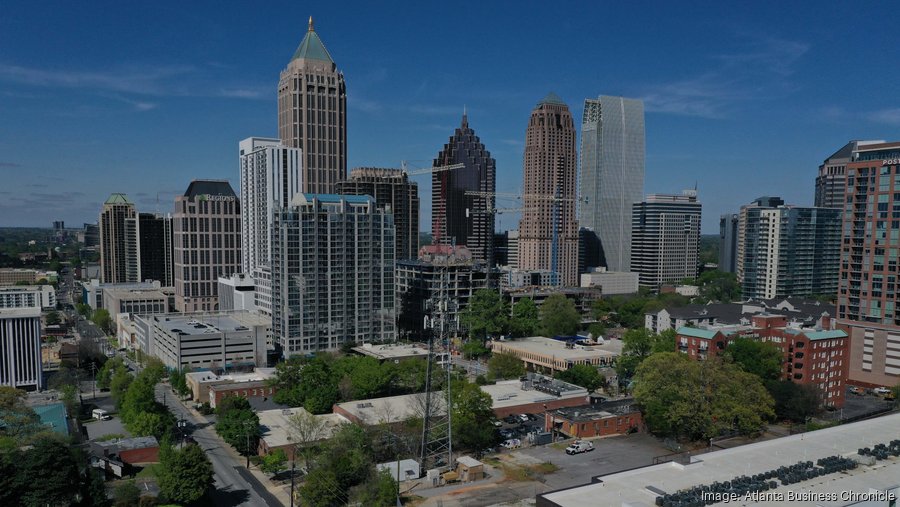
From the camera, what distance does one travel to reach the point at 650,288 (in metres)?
169

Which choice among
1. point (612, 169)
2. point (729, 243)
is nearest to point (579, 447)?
point (612, 169)

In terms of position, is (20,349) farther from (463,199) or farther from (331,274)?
(463,199)

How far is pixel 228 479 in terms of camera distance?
4656cm

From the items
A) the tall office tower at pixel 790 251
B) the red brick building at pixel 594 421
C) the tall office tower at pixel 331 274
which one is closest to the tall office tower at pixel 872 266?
the red brick building at pixel 594 421

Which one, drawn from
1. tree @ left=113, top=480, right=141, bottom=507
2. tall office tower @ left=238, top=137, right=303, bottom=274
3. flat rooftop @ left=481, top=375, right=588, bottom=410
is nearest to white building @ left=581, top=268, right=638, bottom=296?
tall office tower @ left=238, top=137, right=303, bottom=274

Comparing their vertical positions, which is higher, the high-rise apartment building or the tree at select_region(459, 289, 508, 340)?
the high-rise apartment building

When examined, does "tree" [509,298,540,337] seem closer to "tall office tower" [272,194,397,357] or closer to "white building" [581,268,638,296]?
"tall office tower" [272,194,397,357]

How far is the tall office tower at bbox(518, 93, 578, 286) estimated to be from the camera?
532ft

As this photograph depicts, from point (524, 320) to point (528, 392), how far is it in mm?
37490

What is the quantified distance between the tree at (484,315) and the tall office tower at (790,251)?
66779 mm

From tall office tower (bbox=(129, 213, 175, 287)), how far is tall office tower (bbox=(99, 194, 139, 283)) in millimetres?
2088

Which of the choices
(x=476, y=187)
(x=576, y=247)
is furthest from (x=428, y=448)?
(x=476, y=187)

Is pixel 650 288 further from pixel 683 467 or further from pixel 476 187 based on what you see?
pixel 683 467

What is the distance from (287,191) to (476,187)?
83.5 metres
